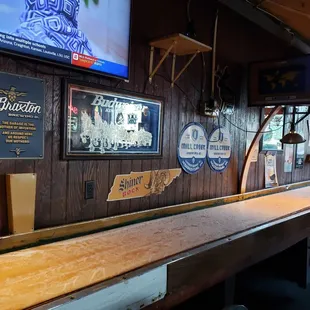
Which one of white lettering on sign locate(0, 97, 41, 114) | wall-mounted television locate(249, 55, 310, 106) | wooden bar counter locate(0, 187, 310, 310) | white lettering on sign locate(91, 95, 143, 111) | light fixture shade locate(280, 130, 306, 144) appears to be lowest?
wooden bar counter locate(0, 187, 310, 310)

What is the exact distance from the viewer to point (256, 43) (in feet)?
11.7

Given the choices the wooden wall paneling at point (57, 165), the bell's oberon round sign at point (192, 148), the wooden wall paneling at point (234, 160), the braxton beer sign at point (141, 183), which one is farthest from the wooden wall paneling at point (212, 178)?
the wooden wall paneling at point (57, 165)

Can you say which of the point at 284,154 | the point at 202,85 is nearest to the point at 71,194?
the point at 202,85

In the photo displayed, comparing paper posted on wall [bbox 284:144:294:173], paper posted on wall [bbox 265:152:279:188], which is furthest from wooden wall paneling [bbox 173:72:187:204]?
paper posted on wall [bbox 284:144:294:173]

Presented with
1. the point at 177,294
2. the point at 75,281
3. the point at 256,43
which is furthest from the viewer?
the point at 256,43

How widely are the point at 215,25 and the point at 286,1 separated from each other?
24.7 inches

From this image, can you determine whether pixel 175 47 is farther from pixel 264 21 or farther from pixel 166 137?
pixel 264 21

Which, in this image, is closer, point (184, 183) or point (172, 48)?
point (172, 48)

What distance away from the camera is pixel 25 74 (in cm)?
176

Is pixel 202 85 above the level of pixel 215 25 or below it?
below

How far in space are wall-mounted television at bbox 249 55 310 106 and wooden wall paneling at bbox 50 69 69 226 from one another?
1.98m

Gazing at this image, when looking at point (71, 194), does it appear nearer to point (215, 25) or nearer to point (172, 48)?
point (172, 48)

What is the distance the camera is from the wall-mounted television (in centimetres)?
288

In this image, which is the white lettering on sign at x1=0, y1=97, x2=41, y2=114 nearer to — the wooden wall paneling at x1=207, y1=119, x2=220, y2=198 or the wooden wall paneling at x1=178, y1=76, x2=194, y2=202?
the wooden wall paneling at x1=178, y1=76, x2=194, y2=202
